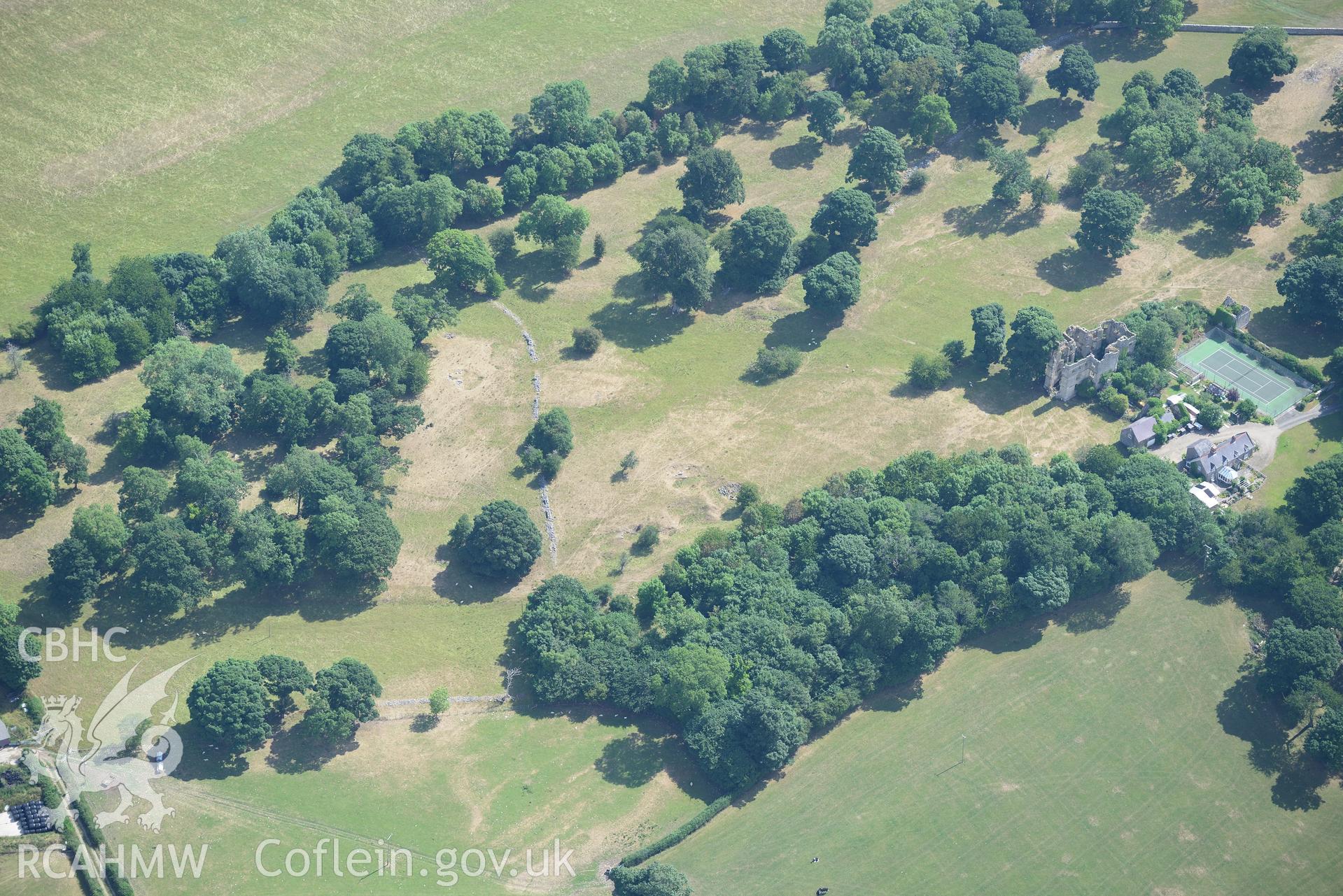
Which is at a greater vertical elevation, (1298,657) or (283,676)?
(283,676)

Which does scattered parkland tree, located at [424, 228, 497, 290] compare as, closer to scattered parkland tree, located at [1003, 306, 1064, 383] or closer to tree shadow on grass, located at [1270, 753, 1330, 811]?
scattered parkland tree, located at [1003, 306, 1064, 383]

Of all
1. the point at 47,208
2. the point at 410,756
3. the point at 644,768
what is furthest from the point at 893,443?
the point at 47,208

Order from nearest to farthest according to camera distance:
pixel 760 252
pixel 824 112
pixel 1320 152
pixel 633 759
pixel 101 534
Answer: pixel 633 759
pixel 101 534
pixel 760 252
pixel 1320 152
pixel 824 112

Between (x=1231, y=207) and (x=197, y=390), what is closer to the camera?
(x=197, y=390)

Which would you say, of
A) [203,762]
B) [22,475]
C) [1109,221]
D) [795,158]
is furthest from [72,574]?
[1109,221]

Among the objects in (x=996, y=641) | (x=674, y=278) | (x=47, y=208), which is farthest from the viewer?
(x=47, y=208)

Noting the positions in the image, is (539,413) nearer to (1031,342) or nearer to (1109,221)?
(1031,342)

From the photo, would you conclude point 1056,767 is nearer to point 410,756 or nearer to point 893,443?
point 893,443
